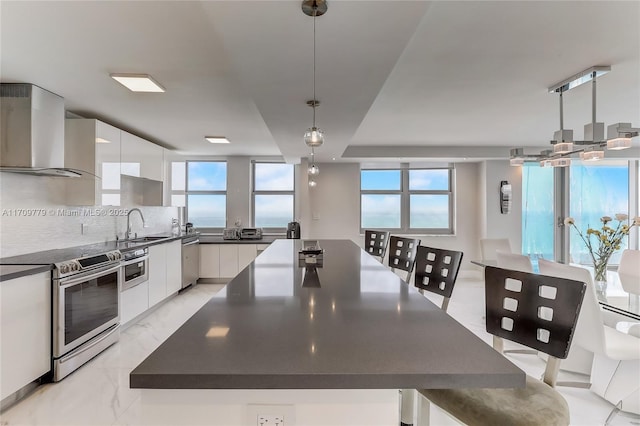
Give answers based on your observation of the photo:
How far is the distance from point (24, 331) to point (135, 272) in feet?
4.46

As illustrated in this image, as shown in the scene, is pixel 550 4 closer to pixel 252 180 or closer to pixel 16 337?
pixel 16 337

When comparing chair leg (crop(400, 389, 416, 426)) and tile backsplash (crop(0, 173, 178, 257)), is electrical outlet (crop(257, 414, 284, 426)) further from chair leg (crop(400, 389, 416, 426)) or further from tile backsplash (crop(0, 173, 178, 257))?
tile backsplash (crop(0, 173, 178, 257))

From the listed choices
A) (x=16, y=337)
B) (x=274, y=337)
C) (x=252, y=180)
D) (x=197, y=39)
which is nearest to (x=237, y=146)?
(x=252, y=180)

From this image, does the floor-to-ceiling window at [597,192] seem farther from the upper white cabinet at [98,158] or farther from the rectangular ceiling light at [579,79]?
the upper white cabinet at [98,158]

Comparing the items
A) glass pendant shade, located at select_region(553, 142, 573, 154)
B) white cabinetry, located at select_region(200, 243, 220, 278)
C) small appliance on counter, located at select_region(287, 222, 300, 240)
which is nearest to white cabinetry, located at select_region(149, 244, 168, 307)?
white cabinetry, located at select_region(200, 243, 220, 278)

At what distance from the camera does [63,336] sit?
2459mm

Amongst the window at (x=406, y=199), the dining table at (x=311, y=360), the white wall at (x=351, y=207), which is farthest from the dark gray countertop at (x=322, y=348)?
the window at (x=406, y=199)

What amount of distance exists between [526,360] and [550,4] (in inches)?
104

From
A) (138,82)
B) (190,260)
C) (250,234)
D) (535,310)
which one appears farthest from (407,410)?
(250,234)

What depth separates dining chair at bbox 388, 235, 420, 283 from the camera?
2410 millimetres

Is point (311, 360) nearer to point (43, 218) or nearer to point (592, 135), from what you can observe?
point (592, 135)

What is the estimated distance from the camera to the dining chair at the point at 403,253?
241 centimetres

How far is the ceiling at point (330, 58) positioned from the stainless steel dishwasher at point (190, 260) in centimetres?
198

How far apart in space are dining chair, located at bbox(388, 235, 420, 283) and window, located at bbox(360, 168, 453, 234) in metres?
3.78
